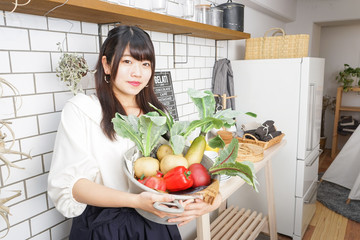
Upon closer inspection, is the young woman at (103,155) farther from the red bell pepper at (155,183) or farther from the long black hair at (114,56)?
the red bell pepper at (155,183)

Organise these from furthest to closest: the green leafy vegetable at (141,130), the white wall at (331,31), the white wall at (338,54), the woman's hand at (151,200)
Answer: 1. the white wall at (338,54)
2. the white wall at (331,31)
3. the green leafy vegetable at (141,130)
4. the woman's hand at (151,200)

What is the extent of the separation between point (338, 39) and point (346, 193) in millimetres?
2905

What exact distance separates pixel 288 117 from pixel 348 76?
315cm

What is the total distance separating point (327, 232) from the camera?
2635 millimetres

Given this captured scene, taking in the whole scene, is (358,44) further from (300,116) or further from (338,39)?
(300,116)

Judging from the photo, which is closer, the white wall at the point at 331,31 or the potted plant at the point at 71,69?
the potted plant at the point at 71,69

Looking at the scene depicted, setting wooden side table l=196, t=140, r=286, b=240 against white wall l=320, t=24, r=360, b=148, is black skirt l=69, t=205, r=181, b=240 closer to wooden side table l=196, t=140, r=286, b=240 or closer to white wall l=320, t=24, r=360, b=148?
wooden side table l=196, t=140, r=286, b=240

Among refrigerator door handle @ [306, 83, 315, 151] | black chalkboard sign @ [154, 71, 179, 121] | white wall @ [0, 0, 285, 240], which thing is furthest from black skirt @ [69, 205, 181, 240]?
refrigerator door handle @ [306, 83, 315, 151]

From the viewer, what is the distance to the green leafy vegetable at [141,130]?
0.99m

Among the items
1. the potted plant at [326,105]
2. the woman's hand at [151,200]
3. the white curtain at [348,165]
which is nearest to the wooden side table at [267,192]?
the woman's hand at [151,200]

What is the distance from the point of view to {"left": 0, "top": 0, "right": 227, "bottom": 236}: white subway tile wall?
1143 mm

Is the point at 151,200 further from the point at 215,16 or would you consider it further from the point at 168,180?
the point at 215,16

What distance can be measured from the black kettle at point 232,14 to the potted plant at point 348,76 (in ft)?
10.2

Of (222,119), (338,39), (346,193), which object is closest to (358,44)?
(338,39)
